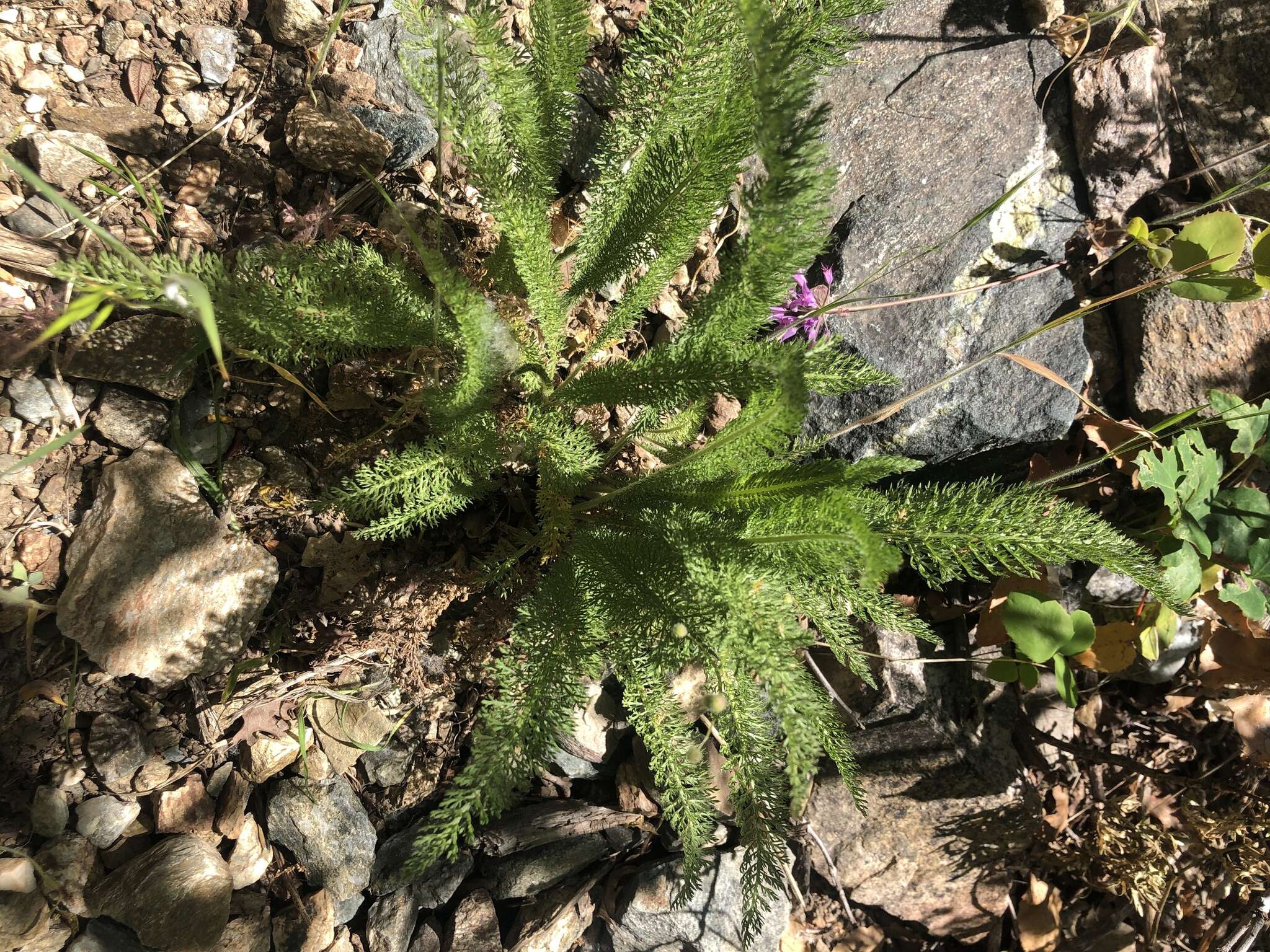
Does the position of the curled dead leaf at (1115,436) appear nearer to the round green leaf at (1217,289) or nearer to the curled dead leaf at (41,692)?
the round green leaf at (1217,289)

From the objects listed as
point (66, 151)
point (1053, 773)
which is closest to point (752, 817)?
point (1053, 773)

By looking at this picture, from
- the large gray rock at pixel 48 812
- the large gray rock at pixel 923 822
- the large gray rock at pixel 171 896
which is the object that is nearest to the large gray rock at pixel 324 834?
the large gray rock at pixel 171 896

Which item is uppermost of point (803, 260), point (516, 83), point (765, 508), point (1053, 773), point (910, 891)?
point (516, 83)

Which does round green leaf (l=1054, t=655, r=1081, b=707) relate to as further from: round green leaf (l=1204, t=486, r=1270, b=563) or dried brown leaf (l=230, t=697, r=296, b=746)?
dried brown leaf (l=230, t=697, r=296, b=746)

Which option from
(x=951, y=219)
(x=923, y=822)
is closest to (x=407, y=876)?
(x=923, y=822)

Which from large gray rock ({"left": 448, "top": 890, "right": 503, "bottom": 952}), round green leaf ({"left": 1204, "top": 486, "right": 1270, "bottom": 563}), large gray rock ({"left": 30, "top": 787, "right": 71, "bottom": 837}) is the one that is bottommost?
large gray rock ({"left": 448, "top": 890, "right": 503, "bottom": 952})

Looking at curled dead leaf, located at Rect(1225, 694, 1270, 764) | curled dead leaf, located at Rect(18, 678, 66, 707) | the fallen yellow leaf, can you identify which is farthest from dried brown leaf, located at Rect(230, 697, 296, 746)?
curled dead leaf, located at Rect(1225, 694, 1270, 764)

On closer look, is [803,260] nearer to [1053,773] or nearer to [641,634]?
[641,634]
